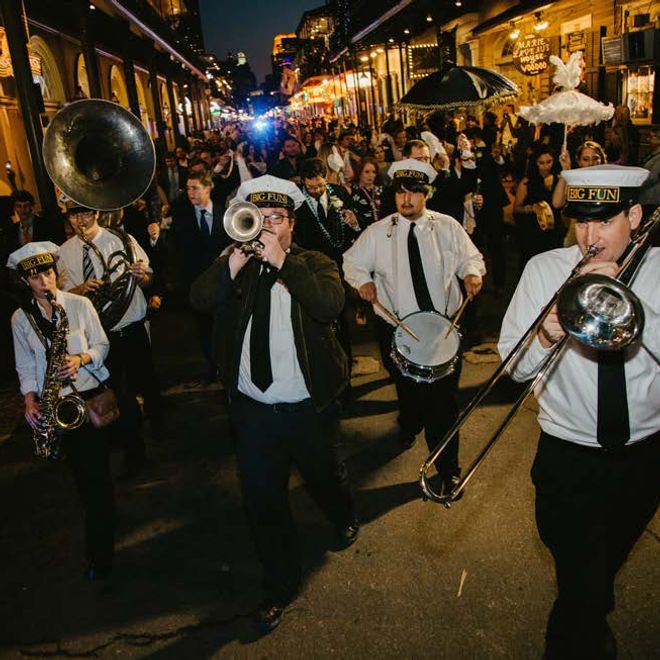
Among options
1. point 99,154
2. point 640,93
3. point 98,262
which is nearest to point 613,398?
point 98,262

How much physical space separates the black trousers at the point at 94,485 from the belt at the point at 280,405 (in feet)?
3.36

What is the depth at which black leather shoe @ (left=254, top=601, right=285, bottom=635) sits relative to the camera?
3.17m

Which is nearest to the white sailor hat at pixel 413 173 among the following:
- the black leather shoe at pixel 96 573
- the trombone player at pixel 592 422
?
the trombone player at pixel 592 422

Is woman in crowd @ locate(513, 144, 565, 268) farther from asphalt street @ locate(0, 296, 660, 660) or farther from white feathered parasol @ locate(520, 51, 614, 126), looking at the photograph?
asphalt street @ locate(0, 296, 660, 660)

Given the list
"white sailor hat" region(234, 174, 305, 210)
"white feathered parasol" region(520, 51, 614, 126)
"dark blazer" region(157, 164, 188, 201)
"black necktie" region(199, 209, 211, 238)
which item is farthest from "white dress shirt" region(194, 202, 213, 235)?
"dark blazer" region(157, 164, 188, 201)

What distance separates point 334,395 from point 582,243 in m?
1.52

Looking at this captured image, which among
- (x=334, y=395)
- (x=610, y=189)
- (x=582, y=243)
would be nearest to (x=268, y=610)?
(x=334, y=395)

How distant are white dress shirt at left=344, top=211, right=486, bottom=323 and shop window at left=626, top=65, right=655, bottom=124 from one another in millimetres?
11359

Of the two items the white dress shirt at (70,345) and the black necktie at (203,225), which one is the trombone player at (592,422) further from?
the black necktie at (203,225)

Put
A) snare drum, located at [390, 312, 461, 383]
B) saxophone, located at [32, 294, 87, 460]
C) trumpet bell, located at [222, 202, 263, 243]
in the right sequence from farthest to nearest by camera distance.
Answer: snare drum, located at [390, 312, 461, 383], saxophone, located at [32, 294, 87, 460], trumpet bell, located at [222, 202, 263, 243]

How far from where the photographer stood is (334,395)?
3.21 m

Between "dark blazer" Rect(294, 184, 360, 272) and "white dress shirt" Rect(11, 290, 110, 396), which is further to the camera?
"dark blazer" Rect(294, 184, 360, 272)

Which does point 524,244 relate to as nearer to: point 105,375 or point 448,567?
point 448,567

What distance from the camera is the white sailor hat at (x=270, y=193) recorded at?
3094 millimetres
